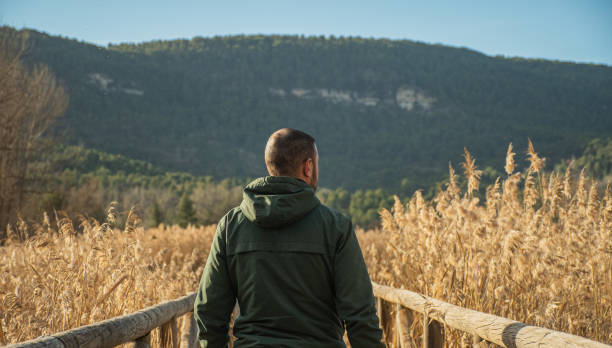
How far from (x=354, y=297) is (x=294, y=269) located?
273 millimetres

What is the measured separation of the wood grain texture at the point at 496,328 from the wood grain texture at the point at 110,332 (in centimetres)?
172

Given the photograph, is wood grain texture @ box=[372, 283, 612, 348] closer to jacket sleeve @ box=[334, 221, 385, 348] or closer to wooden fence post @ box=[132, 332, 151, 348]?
A: jacket sleeve @ box=[334, 221, 385, 348]

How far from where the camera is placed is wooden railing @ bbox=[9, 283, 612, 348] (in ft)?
Answer: 6.30

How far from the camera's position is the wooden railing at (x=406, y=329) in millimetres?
1919

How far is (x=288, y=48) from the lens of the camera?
352ft

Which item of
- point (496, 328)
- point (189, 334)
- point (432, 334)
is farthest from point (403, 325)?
point (189, 334)

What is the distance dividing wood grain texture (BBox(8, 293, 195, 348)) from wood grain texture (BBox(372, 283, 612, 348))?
1.72 meters

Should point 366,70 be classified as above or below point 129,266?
above

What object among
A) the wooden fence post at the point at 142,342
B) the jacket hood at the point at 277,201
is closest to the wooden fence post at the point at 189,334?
the wooden fence post at the point at 142,342

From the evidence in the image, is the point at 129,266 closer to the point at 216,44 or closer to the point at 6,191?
the point at 6,191

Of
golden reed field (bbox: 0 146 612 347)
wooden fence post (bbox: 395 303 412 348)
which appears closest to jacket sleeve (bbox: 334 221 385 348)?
golden reed field (bbox: 0 146 612 347)

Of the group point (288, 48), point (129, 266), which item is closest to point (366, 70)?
point (288, 48)

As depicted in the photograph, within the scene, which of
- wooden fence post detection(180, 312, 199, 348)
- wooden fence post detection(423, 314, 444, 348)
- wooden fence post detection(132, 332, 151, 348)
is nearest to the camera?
wooden fence post detection(132, 332, 151, 348)

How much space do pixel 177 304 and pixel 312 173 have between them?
2.08m
